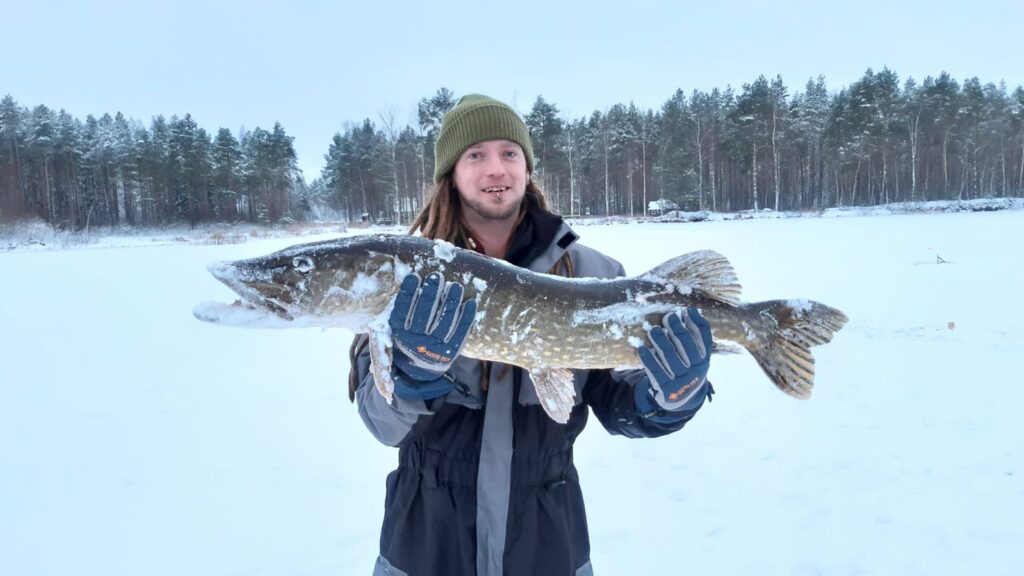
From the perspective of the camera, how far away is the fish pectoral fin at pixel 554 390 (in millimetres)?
2035

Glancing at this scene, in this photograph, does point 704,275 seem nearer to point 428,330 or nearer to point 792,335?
point 792,335

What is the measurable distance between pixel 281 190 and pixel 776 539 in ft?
184

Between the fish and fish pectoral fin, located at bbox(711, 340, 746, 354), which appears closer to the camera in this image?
the fish

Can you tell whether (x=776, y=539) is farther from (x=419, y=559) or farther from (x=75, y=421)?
(x=75, y=421)

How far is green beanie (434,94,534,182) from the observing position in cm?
243

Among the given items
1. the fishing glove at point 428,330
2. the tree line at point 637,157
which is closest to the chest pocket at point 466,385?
the fishing glove at point 428,330

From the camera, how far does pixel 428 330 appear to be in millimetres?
1961

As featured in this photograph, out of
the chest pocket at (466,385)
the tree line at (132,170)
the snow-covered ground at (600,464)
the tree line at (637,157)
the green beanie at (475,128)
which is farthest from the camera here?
the tree line at (132,170)

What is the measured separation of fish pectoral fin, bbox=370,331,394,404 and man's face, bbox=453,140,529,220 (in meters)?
0.70

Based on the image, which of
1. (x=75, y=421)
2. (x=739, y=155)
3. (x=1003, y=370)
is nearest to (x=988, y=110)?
(x=739, y=155)

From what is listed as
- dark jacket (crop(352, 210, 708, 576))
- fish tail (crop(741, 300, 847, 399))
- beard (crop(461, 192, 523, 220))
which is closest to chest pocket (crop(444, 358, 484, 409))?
dark jacket (crop(352, 210, 708, 576))

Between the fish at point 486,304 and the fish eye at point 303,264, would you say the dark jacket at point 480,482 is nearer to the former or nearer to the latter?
the fish at point 486,304

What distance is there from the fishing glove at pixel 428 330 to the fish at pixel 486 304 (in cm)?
5

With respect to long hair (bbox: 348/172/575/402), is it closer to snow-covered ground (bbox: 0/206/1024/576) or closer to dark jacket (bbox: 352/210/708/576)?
dark jacket (bbox: 352/210/708/576)
